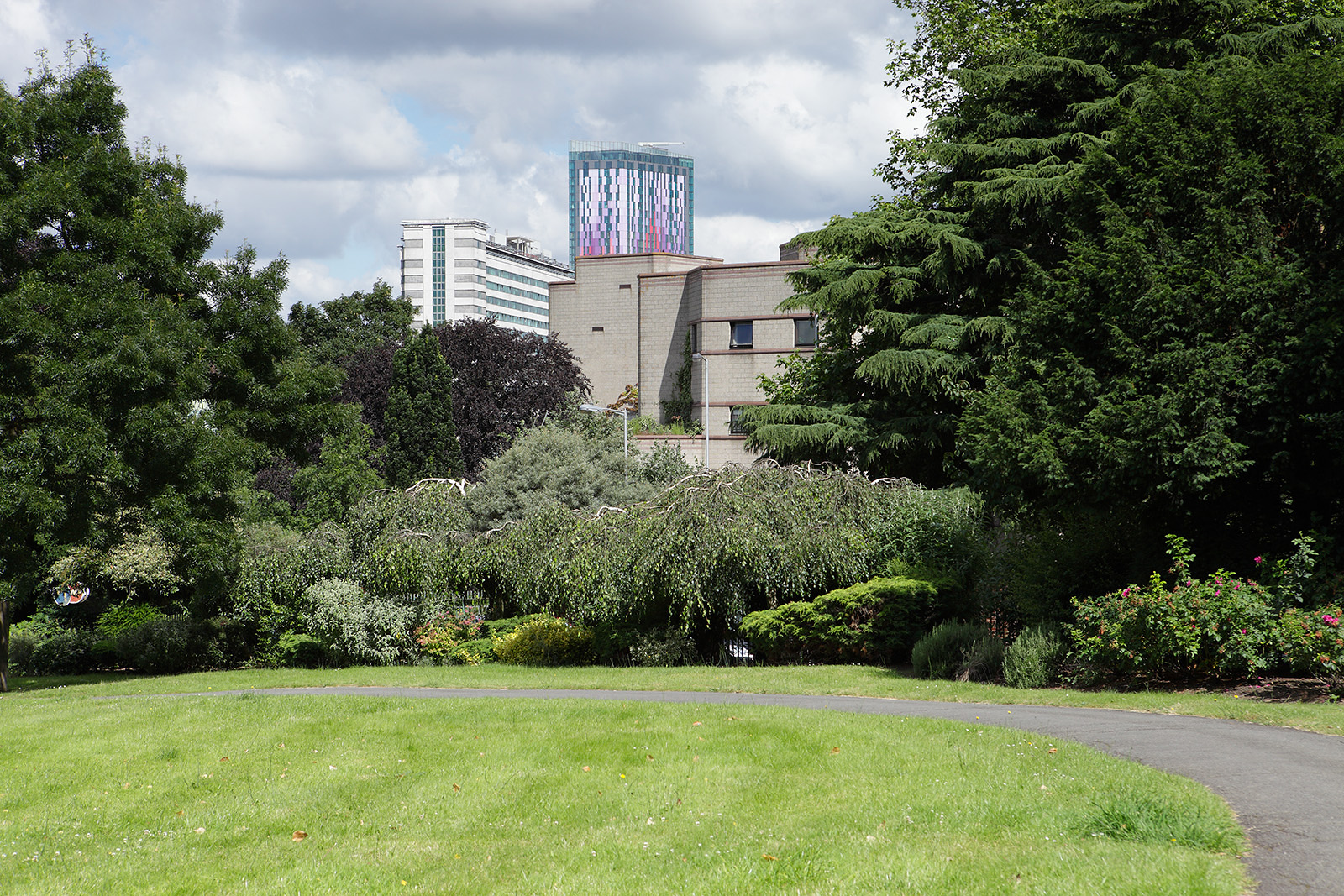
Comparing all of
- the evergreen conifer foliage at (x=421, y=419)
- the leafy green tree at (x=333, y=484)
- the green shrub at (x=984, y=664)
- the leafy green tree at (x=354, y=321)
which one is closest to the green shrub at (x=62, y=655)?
the leafy green tree at (x=333, y=484)

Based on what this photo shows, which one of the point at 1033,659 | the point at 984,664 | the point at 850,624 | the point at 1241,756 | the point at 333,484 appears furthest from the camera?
the point at 333,484

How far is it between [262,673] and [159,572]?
4.80 metres

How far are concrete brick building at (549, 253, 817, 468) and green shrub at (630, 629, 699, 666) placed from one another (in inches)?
833

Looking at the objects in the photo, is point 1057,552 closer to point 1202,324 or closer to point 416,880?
point 1202,324

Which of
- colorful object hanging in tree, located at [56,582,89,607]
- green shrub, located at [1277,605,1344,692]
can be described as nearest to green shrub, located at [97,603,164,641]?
colorful object hanging in tree, located at [56,582,89,607]

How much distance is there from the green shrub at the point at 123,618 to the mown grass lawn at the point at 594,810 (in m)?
16.5

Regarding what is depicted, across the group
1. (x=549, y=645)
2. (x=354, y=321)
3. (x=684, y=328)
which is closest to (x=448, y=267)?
(x=354, y=321)

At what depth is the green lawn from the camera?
504 inches

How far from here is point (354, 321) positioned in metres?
71.4

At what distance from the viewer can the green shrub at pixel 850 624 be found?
2027 centimetres

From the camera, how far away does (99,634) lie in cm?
2788

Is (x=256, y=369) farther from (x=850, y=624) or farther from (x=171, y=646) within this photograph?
(x=850, y=624)

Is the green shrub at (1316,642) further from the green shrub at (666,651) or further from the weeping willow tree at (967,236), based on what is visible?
the green shrub at (666,651)

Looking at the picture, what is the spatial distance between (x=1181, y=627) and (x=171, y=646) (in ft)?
73.9
